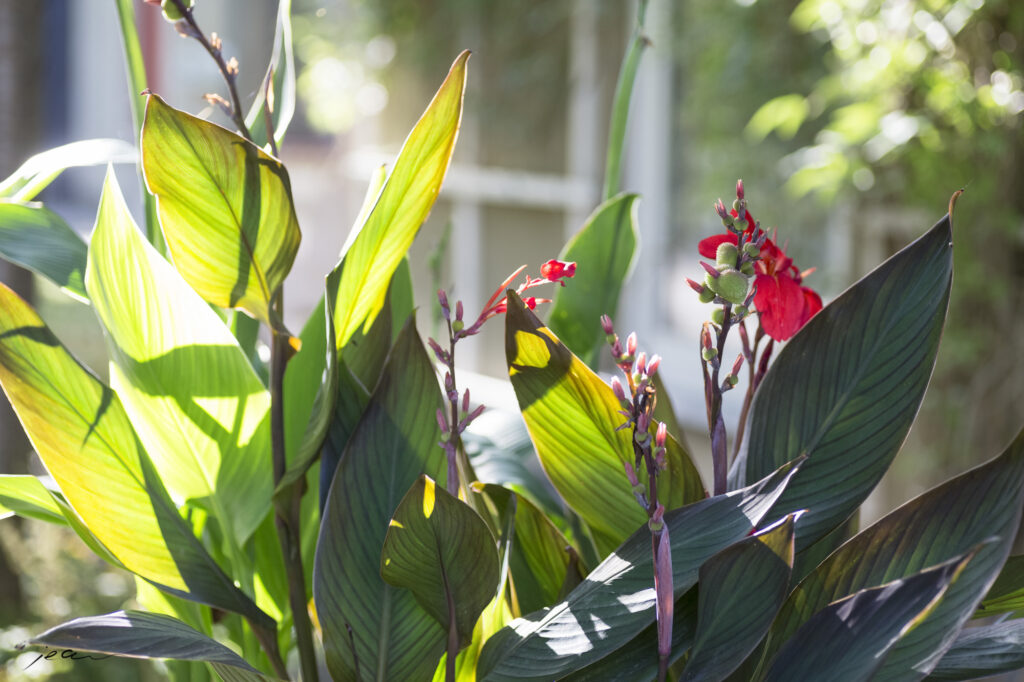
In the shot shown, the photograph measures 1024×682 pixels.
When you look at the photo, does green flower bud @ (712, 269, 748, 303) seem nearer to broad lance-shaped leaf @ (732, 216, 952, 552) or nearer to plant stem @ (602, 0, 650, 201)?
broad lance-shaped leaf @ (732, 216, 952, 552)

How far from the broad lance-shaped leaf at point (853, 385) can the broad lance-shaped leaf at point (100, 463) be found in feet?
0.87

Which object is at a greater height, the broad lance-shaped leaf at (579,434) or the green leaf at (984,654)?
the broad lance-shaped leaf at (579,434)

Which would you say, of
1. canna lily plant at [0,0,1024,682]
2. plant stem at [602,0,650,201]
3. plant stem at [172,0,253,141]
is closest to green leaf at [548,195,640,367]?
plant stem at [602,0,650,201]

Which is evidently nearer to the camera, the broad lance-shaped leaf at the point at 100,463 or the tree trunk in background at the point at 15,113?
the broad lance-shaped leaf at the point at 100,463

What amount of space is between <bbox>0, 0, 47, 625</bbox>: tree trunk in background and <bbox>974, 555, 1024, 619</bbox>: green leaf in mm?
1445

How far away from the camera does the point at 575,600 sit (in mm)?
385

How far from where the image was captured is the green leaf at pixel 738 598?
0.35 meters

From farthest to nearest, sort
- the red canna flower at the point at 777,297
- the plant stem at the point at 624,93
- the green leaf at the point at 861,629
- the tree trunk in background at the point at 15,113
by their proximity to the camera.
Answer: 1. the tree trunk in background at the point at 15,113
2. the plant stem at the point at 624,93
3. the red canna flower at the point at 777,297
4. the green leaf at the point at 861,629

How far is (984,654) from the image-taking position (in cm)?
40

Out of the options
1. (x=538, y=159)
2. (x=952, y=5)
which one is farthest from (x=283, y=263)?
(x=538, y=159)

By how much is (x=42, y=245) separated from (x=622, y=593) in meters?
0.34

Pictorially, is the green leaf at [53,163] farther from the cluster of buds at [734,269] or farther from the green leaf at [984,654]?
the green leaf at [984,654]

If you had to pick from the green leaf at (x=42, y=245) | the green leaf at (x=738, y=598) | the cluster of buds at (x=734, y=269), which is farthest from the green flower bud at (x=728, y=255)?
the green leaf at (x=42, y=245)

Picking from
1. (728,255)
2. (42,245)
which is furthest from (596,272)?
(42,245)
